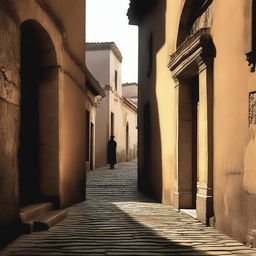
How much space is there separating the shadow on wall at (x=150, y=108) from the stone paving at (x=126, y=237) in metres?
2.35

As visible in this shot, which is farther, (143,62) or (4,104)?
(143,62)

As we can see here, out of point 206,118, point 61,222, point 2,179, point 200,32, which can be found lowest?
point 61,222

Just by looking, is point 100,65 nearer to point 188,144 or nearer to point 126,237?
point 188,144

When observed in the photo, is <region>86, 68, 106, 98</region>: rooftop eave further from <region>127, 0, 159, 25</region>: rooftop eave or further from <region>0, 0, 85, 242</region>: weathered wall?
<region>0, 0, 85, 242</region>: weathered wall

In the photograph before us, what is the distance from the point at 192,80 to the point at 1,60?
4250 mm

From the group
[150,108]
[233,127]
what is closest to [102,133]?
[150,108]

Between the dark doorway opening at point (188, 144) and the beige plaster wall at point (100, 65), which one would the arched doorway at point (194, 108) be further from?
the beige plaster wall at point (100, 65)

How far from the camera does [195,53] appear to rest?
21.7 feet

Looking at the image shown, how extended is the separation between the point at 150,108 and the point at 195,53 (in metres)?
4.54

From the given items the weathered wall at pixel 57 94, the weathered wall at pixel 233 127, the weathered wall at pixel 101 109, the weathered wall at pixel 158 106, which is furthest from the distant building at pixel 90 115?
the weathered wall at pixel 233 127

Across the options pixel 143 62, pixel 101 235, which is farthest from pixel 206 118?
pixel 143 62

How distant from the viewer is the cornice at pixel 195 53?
625 centimetres

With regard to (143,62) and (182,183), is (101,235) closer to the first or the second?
(182,183)

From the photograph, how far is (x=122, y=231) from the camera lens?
18.5 ft
